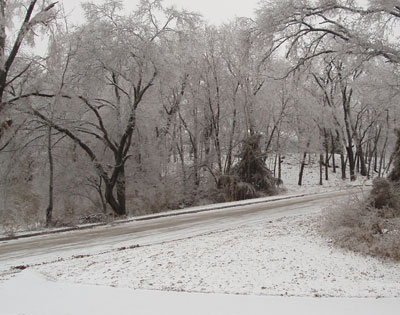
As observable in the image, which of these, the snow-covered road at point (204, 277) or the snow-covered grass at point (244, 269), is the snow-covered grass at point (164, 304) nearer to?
the snow-covered road at point (204, 277)

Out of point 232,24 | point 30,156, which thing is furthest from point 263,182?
point 30,156

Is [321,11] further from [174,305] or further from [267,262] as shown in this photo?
[174,305]

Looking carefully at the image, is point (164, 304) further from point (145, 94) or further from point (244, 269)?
point (145, 94)

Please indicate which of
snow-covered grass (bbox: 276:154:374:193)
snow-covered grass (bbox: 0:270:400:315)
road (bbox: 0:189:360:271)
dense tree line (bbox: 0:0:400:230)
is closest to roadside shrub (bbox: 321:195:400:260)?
road (bbox: 0:189:360:271)

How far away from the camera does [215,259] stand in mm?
8648

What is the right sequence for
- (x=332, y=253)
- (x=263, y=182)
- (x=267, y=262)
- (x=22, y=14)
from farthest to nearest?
(x=263, y=182)
(x=22, y=14)
(x=332, y=253)
(x=267, y=262)

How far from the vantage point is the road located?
10398 millimetres

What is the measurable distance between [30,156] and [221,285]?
15.4 meters

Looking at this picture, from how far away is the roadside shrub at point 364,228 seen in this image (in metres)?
8.77

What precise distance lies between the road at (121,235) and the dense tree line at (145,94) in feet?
16.6

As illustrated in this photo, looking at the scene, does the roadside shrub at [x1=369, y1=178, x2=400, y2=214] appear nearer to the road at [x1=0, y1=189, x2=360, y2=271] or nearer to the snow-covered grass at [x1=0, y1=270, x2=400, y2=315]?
the road at [x1=0, y1=189, x2=360, y2=271]

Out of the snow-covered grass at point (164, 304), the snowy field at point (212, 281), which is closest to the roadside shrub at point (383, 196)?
the snowy field at point (212, 281)

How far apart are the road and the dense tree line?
199 inches

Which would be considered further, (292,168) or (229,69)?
(292,168)
